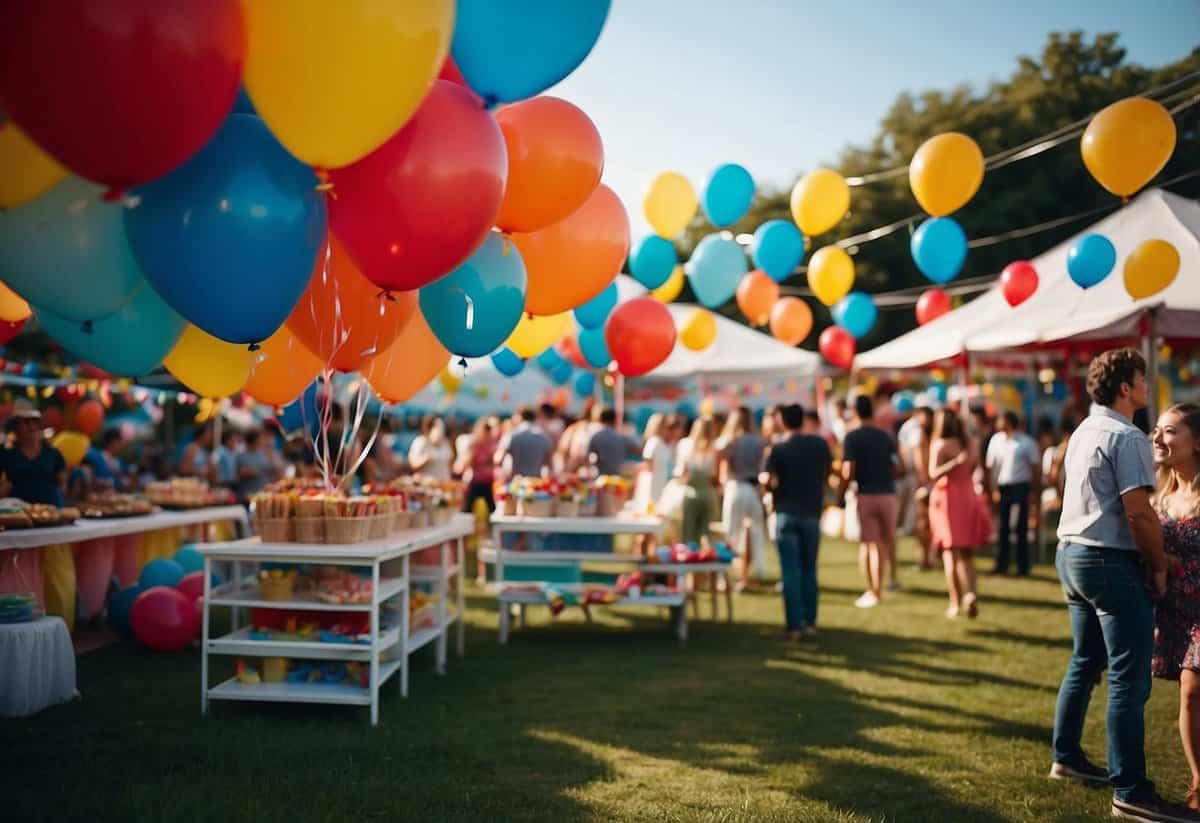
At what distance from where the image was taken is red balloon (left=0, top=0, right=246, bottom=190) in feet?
7.68

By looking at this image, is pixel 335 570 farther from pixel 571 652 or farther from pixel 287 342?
pixel 571 652

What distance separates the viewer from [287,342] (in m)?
4.61

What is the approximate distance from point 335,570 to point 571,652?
7.13ft

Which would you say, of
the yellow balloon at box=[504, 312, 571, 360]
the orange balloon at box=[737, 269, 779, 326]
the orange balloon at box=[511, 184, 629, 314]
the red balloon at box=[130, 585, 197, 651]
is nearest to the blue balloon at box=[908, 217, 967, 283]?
the orange balloon at box=[737, 269, 779, 326]

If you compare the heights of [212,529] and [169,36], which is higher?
[169,36]

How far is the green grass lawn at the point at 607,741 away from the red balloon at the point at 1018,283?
350cm

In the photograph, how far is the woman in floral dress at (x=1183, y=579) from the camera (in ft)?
12.5

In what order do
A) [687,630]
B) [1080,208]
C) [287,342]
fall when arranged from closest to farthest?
[287,342] → [687,630] → [1080,208]

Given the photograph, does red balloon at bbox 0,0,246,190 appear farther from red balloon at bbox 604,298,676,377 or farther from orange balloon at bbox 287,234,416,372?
red balloon at bbox 604,298,676,377

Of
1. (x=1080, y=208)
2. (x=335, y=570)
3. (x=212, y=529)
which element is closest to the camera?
(x=335, y=570)

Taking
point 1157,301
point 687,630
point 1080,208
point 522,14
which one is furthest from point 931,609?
point 1080,208

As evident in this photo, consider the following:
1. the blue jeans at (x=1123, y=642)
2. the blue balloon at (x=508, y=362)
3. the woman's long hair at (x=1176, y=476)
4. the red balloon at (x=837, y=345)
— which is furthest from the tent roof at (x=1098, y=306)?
the blue balloon at (x=508, y=362)

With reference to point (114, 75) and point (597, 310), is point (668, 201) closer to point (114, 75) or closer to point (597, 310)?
point (597, 310)

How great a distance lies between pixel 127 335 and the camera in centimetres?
389
